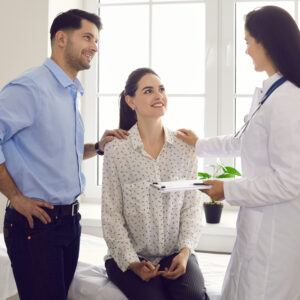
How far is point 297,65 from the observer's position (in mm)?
1268

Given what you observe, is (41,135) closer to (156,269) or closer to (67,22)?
(67,22)

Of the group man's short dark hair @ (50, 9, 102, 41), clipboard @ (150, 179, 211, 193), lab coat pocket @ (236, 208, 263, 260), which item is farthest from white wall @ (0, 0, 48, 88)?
lab coat pocket @ (236, 208, 263, 260)

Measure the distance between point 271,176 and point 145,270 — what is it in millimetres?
639

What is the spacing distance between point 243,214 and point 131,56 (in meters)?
1.75

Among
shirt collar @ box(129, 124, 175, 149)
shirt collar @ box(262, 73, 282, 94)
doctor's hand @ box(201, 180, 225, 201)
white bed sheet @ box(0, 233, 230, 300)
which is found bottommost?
white bed sheet @ box(0, 233, 230, 300)

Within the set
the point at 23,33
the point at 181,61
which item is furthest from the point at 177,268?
the point at 23,33

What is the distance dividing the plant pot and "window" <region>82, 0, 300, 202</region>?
16.3 inches

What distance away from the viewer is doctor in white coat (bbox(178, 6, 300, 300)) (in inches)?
48.6

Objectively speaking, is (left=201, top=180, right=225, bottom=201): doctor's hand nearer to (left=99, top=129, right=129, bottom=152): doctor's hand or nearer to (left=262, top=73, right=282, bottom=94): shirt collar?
(left=262, top=73, right=282, bottom=94): shirt collar

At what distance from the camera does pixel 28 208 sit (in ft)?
4.57

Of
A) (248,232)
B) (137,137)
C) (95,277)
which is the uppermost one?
(137,137)

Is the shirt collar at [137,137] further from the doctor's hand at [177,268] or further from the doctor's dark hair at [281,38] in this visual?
the doctor's dark hair at [281,38]

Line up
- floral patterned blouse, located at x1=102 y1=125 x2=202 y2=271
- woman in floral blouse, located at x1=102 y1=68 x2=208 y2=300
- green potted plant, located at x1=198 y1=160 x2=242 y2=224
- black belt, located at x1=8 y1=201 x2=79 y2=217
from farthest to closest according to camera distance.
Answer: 1. green potted plant, located at x1=198 y1=160 x2=242 y2=224
2. floral patterned blouse, located at x1=102 y1=125 x2=202 y2=271
3. woman in floral blouse, located at x1=102 y1=68 x2=208 y2=300
4. black belt, located at x1=8 y1=201 x2=79 y2=217

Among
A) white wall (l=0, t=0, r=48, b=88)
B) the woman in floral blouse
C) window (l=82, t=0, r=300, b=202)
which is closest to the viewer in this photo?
the woman in floral blouse
